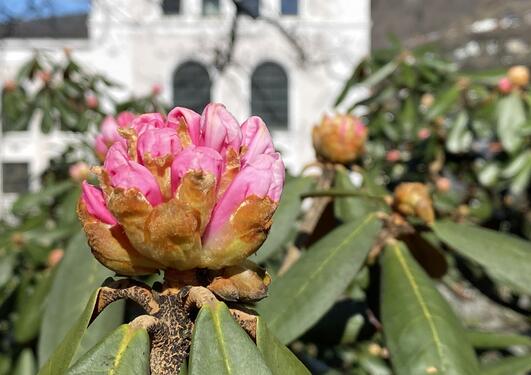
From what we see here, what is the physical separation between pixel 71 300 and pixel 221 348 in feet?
1.14

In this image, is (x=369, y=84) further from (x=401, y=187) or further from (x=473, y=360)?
(x=473, y=360)

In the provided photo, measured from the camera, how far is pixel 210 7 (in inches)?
451

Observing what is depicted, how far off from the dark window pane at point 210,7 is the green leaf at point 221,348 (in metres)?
10.9

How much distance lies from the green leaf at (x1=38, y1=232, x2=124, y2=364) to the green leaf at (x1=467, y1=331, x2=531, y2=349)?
1.59ft

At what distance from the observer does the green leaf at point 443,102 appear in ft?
6.22

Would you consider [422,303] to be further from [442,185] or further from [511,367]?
[442,185]

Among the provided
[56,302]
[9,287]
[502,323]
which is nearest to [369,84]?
[9,287]

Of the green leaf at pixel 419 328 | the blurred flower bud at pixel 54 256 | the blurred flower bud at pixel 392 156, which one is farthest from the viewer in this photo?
the blurred flower bud at pixel 392 156

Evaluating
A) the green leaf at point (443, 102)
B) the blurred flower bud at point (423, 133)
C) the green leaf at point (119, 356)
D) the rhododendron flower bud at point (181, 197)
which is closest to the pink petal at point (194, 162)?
the rhododendron flower bud at point (181, 197)

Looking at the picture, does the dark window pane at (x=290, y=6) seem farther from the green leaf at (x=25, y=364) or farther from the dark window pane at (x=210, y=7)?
the green leaf at (x=25, y=364)

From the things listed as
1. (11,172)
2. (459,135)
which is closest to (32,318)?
(459,135)

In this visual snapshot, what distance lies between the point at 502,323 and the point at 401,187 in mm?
3270

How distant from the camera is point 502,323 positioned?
12.7 ft

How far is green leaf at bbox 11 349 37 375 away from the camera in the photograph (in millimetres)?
1070
